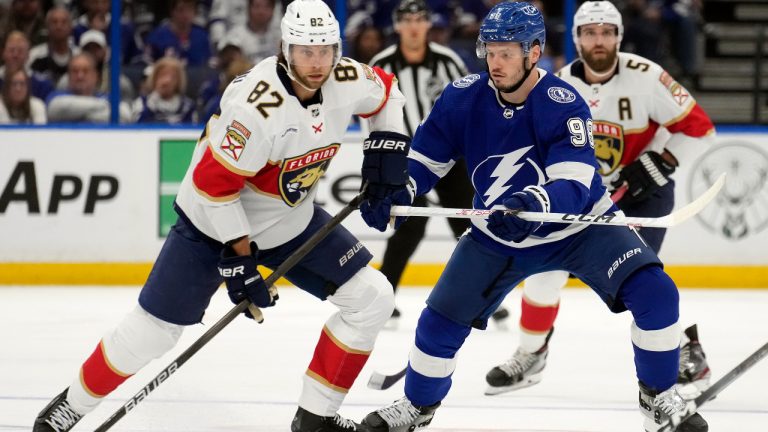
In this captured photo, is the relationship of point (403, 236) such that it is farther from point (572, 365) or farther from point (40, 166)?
point (40, 166)

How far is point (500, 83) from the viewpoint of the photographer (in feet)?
10.9

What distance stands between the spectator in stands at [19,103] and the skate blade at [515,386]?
11.6 feet

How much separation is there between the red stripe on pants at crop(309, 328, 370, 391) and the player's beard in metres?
1.46

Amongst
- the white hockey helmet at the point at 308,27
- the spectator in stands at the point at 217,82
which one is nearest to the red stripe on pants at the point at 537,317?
the white hockey helmet at the point at 308,27

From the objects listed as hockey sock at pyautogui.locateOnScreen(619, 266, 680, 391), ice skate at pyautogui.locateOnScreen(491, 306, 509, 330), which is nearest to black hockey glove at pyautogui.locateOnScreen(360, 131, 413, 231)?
hockey sock at pyautogui.locateOnScreen(619, 266, 680, 391)

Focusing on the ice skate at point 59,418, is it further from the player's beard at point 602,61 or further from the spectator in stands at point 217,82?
the spectator in stands at point 217,82

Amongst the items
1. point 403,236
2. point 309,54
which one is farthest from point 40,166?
point 309,54

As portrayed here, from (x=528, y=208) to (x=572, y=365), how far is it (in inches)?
68.3

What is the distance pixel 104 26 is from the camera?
23.3 ft

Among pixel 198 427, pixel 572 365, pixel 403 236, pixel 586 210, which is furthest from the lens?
pixel 403 236

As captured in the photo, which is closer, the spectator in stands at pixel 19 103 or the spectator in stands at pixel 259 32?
the spectator in stands at pixel 19 103

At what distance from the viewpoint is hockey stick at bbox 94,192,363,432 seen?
3336 mm

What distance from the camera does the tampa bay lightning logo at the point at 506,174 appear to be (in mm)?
3367

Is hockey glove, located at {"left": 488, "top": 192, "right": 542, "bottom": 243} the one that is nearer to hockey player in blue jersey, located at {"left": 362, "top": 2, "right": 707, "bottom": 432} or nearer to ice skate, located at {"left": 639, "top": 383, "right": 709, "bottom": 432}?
hockey player in blue jersey, located at {"left": 362, "top": 2, "right": 707, "bottom": 432}
